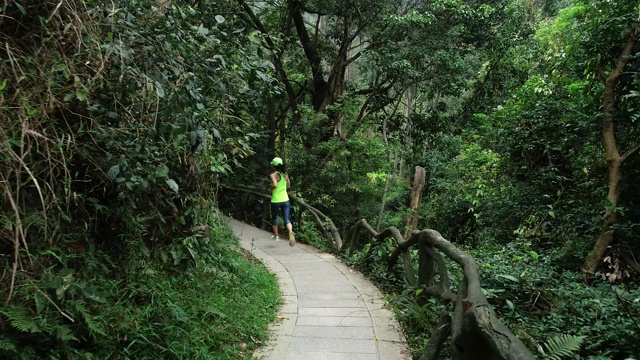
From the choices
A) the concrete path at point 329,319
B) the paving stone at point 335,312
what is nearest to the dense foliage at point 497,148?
the concrete path at point 329,319

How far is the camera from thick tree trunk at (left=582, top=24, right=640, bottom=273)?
5.59 m

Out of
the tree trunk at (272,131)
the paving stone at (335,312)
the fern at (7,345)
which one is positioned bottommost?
the paving stone at (335,312)

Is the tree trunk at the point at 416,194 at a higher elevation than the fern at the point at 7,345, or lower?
higher

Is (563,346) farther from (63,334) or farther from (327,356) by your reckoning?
(63,334)

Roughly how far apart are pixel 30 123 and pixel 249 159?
989cm

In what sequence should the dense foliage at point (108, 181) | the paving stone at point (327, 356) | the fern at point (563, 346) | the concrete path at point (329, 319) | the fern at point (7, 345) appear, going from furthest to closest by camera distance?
the concrete path at point (329, 319) → the paving stone at point (327, 356) → the fern at point (563, 346) → the dense foliage at point (108, 181) → the fern at point (7, 345)

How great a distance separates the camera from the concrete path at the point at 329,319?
135 inches

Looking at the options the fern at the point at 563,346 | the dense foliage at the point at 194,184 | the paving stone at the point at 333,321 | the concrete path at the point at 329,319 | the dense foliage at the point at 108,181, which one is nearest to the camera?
the dense foliage at the point at 108,181

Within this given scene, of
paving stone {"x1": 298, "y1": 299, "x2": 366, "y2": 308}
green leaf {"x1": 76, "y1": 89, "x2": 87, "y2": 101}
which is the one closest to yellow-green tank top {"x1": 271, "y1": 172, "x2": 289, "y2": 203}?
paving stone {"x1": 298, "y1": 299, "x2": 366, "y2": 308}

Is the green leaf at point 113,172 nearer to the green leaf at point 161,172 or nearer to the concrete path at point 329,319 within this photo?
the green leaf at point 161,172

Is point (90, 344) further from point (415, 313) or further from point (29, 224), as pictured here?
point (415, 313)

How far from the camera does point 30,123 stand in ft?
7.50

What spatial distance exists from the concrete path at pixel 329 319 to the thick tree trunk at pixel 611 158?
3.26 meters

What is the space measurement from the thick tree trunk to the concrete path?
10.7ft
